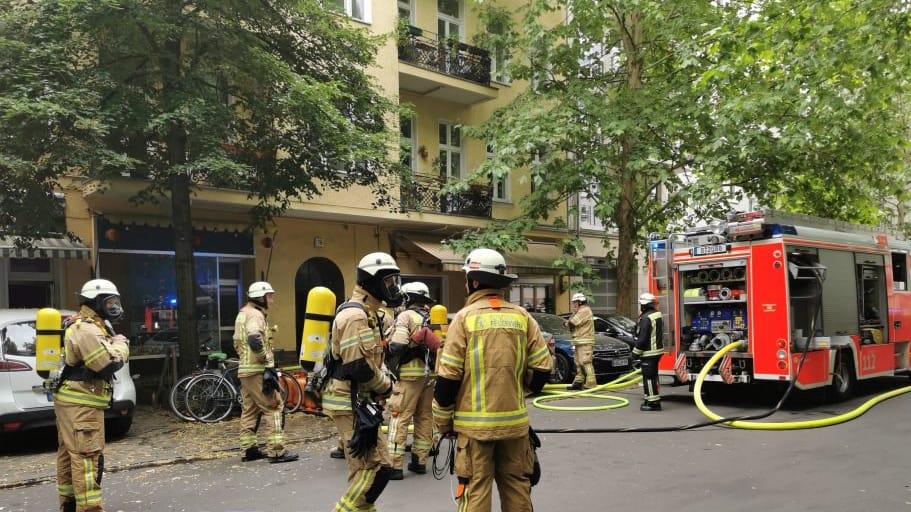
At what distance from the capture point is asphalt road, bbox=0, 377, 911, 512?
18.2 feet

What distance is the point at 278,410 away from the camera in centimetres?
743

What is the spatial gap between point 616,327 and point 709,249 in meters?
5.20

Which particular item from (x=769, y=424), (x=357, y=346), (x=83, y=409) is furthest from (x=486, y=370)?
(x=769, y=424)

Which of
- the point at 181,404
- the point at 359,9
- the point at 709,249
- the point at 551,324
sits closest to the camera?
the point at 181,404

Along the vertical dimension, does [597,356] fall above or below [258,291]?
below

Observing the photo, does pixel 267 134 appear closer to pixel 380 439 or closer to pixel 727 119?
pixel 380 439

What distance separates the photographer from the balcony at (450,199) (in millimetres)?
17452

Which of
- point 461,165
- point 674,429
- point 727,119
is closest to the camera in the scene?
point 674,429

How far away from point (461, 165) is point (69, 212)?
1029 centimetres

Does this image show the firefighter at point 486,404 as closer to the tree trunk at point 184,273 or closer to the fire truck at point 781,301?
the fire truck at point 781,301

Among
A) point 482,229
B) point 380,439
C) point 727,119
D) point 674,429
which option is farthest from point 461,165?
point 380,439

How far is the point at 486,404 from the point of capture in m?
3.82

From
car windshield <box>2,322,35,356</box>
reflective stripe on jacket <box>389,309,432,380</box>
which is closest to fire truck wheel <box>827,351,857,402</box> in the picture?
reflective stripe on jacket <box>389,309,432,380</box>

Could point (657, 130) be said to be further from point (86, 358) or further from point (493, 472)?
point (86, 358)
